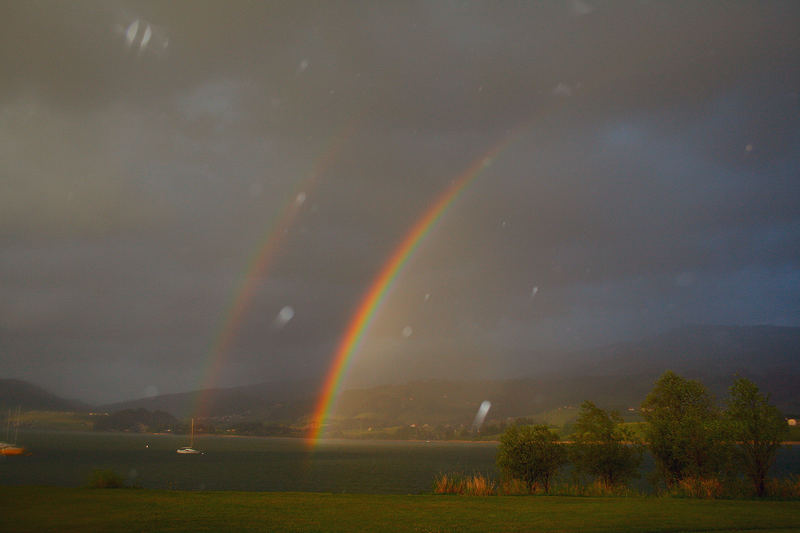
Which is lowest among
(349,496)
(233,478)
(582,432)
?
(233,478)

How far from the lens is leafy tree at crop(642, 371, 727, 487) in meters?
34.2

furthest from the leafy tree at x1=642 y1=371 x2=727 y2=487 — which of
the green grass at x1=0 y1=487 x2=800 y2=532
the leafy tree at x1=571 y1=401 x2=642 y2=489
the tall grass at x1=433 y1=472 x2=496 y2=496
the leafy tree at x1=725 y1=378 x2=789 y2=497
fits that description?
the tall grass at x1=433 y1=472 x2=496 y2=496

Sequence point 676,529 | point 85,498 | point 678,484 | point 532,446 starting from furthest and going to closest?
point 532,446
point 678,484
point 85,498
point 676,529

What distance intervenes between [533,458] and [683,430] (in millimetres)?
9265

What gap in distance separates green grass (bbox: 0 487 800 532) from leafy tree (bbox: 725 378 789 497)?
12.3 feet

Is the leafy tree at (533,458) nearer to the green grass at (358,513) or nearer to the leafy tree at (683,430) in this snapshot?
the green grass at (358,513)

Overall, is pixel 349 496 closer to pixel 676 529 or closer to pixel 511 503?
pixel 511 503

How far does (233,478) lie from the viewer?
96500 millimetres

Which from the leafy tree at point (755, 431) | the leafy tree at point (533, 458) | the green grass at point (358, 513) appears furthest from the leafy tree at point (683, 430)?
the leafy tree at point (533, 458)

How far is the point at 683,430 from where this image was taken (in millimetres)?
35969

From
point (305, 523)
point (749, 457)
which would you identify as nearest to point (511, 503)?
point (305, 523)

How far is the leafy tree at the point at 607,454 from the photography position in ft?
126

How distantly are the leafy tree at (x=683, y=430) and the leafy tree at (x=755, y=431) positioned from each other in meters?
0.95

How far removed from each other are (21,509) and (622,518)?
2386cm
